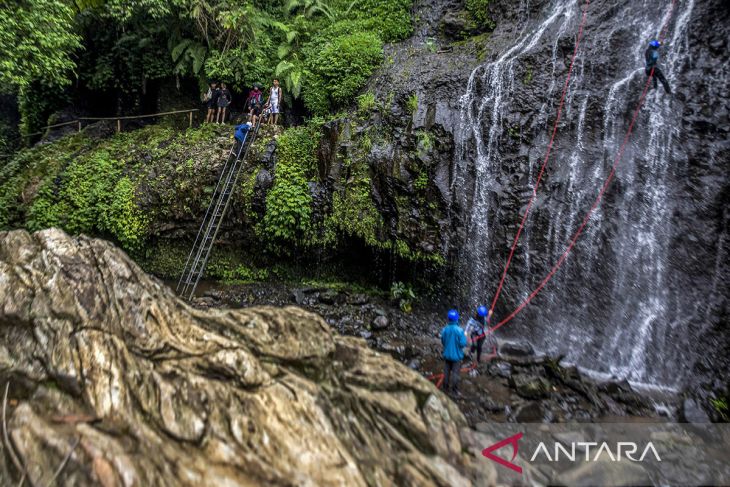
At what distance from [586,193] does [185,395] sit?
385 inches

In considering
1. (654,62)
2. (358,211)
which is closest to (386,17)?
(358,211)

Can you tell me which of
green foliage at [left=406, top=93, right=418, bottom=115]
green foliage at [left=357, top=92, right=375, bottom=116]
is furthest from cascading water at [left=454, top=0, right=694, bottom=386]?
green foliage at [left=357, top=92, right=375, bottom=116]

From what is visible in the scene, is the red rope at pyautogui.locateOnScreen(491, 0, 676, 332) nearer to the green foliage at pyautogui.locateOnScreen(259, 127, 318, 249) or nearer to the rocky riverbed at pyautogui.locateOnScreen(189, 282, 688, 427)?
the rocky riverbed at pyautogui.locateOnScreen(189, 282, 688, 427)

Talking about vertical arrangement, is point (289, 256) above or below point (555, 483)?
above

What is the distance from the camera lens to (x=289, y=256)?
12.3m

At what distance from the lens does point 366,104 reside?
11.9 meters

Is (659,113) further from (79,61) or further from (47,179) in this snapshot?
(79,61)

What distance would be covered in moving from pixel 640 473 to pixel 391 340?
5.56 metres

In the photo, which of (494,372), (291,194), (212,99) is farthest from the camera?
(212,99)

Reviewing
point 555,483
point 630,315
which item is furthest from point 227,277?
Result: point 630,315

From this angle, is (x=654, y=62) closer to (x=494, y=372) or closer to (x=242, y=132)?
(x=494, y=372)

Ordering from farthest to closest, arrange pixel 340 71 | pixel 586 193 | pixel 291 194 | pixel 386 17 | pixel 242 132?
pixel 386 17 < pixel 340 71 < pixel 242 132 < pixel 291 194 < pixel 586 193

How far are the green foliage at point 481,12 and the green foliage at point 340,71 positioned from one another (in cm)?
393

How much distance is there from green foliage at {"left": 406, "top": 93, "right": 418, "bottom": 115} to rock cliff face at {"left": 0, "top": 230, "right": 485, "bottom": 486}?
8111mm
